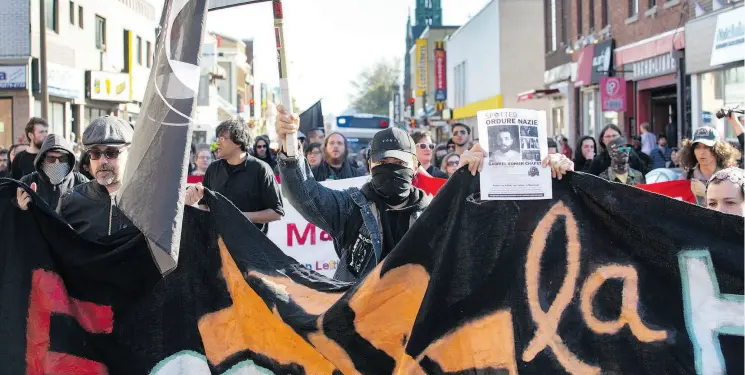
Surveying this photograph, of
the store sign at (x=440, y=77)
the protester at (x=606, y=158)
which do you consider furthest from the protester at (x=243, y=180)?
the store sign at (x=440, y=77)

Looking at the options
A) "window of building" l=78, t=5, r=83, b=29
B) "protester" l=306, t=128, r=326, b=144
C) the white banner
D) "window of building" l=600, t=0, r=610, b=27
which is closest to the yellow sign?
"window of building" l=78, t=5, r=83, b=29

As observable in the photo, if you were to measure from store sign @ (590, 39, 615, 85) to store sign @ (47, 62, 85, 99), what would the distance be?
53.4ft

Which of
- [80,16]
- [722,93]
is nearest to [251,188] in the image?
[722,93]

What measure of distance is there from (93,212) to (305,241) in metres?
4.66

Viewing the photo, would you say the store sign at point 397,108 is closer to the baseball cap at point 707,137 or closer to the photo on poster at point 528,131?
the baseball cap at point 707,137

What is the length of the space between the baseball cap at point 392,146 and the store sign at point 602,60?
22.1 meters

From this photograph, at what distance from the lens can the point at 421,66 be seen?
81.3 m

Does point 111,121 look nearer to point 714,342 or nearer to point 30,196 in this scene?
point 30,196

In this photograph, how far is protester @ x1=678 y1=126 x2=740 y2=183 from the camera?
737 cm

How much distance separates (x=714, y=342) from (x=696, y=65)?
1593 cm

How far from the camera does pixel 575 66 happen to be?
29609 mm

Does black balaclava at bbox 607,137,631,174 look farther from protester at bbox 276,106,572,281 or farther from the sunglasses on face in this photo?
the sunglasses on face

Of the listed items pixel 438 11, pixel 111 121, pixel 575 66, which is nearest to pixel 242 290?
pixel 111 121

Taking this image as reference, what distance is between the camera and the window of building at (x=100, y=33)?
35.9m
